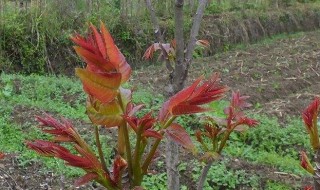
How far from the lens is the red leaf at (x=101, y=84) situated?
0.93m

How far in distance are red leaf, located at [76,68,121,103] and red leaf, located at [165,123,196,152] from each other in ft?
0.49

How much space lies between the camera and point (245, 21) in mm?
12750

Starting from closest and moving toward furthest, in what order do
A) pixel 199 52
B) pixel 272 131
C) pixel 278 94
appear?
pixel 272 131, pixel 278 94, pixel 199 52

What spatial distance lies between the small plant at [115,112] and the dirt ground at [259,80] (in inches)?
105

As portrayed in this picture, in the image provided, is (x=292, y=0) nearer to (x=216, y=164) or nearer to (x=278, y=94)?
(x=278, y=94)

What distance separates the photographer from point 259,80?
8375 mm

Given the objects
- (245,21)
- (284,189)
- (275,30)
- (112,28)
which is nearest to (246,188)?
(284,189)

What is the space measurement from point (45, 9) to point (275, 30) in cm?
641

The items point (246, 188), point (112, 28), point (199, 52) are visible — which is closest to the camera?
point (246, 188)

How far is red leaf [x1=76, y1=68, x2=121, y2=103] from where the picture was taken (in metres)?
0.93

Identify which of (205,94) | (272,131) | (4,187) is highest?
(205,94)

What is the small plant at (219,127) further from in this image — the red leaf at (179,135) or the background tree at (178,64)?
the red leaf at (179,135)

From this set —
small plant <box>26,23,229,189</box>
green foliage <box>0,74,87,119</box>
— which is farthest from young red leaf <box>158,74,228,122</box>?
green foliage <box>0,74,87,119</box>

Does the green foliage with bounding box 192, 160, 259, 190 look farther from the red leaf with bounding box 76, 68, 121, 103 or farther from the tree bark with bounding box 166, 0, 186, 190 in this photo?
the red leaf with bounding box 76, 68, 121, 103
